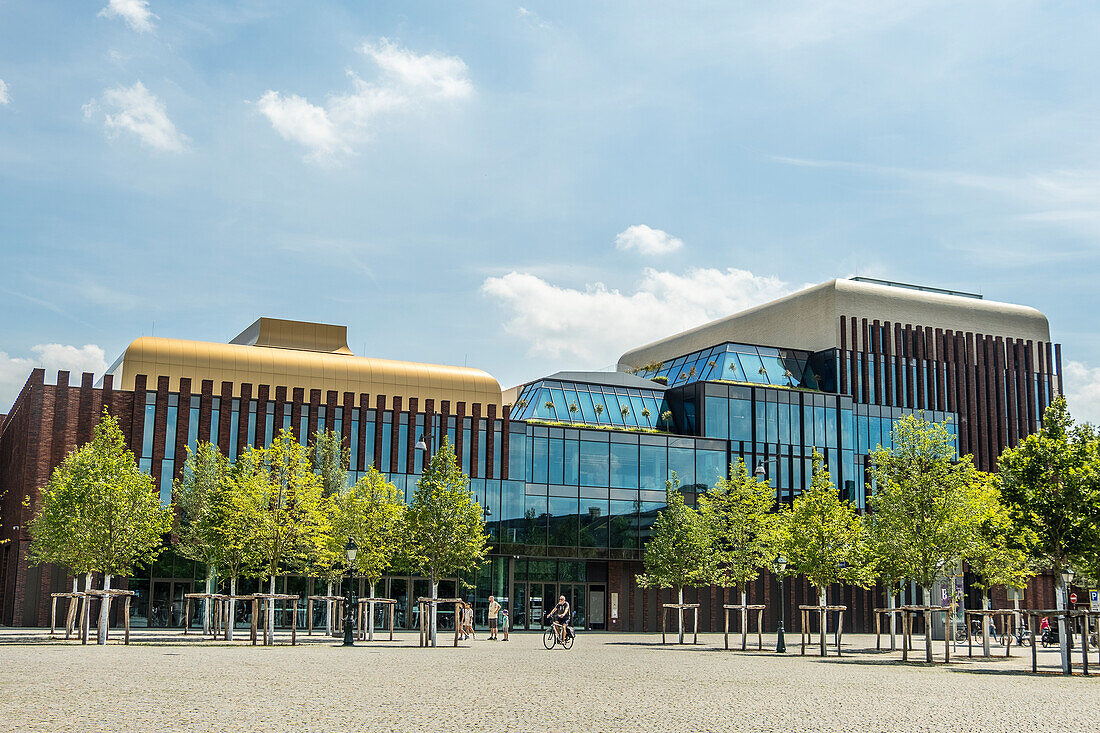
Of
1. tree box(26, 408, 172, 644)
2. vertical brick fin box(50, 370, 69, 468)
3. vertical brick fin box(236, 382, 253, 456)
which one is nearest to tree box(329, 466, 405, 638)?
tree box(26, 408, 172, 644)

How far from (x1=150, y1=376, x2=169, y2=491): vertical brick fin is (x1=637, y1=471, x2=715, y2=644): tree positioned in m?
25.3

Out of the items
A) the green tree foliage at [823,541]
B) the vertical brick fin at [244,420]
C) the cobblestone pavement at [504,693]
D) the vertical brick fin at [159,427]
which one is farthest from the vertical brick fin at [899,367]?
the vertical brick fin at [159,427]

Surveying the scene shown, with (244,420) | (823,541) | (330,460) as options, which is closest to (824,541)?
(823,541)

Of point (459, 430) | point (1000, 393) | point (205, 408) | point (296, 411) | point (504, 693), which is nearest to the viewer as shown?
point (504, 693)

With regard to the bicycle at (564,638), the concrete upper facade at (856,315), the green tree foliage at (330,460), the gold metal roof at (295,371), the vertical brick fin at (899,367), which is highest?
the concrete upper facade at (856,315)

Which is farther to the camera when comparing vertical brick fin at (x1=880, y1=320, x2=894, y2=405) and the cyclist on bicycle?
vertical brick fin at (x1=880, y1=320, x2=894, y2=405)

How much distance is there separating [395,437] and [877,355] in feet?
118

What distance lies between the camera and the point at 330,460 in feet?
184

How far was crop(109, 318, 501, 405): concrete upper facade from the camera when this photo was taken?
60.9 m

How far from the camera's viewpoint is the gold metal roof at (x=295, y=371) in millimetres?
60659

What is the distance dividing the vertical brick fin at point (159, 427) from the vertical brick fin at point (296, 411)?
646 cm

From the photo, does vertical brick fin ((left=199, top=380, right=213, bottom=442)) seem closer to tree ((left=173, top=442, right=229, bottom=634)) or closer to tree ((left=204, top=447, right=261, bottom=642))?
tree ((left=173, top=442, right=229, bottom=634))

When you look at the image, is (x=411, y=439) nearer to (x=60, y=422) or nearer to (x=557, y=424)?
(x=557, y=424)

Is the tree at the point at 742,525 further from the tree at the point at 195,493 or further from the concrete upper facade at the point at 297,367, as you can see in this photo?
the tree at the point at 195,493
